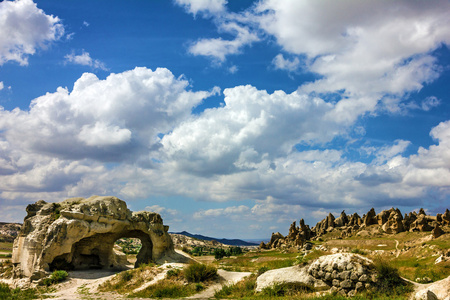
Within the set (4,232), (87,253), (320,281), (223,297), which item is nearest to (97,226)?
(87,253)

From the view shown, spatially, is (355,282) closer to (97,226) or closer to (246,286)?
(246,286)

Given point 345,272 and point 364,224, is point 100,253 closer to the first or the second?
point 345,272

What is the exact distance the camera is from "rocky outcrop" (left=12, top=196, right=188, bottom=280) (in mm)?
28312

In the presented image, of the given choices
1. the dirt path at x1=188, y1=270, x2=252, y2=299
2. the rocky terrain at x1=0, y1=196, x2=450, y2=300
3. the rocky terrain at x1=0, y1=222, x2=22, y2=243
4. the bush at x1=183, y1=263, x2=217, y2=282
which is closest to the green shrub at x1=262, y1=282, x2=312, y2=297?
the rocky terrain at x1=0, y1=196, x2=450, y2=300

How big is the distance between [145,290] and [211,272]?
4.61 metres

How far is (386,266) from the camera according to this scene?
16391mm

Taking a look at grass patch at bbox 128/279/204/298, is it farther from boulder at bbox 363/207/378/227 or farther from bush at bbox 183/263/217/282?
boulder at bbox 363/207/378/227

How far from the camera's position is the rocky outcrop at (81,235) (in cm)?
2831

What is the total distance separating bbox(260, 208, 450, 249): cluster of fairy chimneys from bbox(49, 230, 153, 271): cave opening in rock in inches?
1820

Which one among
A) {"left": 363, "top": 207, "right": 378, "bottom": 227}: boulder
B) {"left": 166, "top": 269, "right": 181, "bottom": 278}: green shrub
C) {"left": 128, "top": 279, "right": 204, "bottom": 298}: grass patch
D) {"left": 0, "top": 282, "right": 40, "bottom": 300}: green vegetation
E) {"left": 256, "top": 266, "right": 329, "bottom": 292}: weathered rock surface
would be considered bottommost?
{"left": 0, "top": 282, "right": 40, "bottom": 300}: green vegetation

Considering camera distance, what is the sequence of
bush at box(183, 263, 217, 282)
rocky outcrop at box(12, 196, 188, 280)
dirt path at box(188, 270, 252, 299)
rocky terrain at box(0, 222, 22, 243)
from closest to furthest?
dirt path at box(188, 270, 252, 299), bush at box(183, 263, 217, 282), rocky outcrop at box(12, 196, 188, 280), rocky terrain at box(0, 222, 22, 243)

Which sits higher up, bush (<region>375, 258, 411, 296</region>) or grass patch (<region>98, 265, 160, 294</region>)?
bush (<region>375, 258, 411, 296</region>)

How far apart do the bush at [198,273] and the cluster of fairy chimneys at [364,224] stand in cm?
4602

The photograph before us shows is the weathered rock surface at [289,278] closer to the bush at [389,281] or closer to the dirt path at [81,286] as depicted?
the bush at [389,281]
